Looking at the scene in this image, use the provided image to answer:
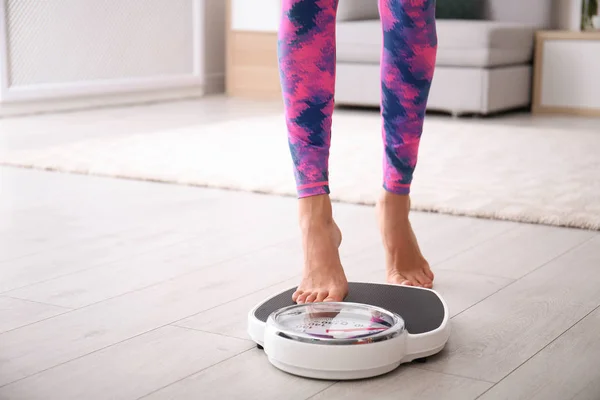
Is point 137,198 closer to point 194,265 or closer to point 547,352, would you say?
point 194,265

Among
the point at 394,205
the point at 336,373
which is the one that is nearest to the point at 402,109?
the point at 394,205

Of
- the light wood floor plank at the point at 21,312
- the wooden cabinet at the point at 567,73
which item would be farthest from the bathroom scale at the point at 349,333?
the wooden cabinet at the point at 567,73

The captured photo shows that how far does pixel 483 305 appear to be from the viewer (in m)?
1.27

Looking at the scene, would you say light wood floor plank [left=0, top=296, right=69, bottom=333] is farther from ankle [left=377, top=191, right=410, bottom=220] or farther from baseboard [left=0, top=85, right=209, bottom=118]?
baseboard [left=0, top=85, right=209, bottom=118]

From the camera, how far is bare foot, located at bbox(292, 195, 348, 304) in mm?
1193

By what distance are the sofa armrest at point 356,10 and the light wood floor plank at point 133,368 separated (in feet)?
11.2

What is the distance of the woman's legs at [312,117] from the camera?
1190 mm

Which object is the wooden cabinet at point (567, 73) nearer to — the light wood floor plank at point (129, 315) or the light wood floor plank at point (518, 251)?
the light wood floor plank at point (518, 251)

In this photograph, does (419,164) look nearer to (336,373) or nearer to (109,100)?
(336,373)

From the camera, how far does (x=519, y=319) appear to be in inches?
47.1

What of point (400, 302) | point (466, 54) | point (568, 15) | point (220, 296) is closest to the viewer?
point (400, 302)

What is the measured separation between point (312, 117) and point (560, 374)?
1.48 ft

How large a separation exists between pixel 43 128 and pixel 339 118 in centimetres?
124

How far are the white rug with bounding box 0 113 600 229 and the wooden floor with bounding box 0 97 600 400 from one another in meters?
0.11
